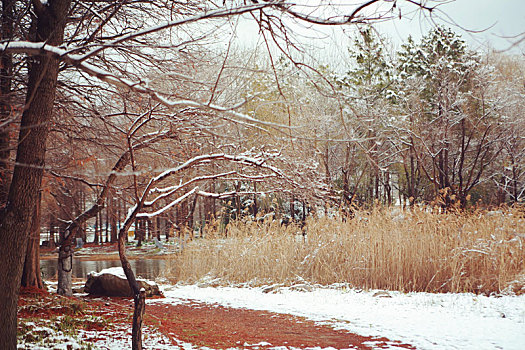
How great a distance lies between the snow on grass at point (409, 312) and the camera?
480cm

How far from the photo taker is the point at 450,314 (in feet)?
18.9

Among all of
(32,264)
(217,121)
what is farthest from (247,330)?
(32,264)

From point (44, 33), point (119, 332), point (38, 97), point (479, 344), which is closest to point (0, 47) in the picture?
point (38, 97)

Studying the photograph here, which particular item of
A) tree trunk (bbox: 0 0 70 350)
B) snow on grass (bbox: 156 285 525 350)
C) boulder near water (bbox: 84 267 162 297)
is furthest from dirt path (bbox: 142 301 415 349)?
boulder near water (bbox: 84 267 162 297)

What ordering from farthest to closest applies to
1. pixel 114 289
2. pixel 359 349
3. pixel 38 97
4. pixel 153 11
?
1. pixel 114 289
2. pixel 153 11
3. pixel 359 349
4. pixel 38 97

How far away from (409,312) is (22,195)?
4.90 meters

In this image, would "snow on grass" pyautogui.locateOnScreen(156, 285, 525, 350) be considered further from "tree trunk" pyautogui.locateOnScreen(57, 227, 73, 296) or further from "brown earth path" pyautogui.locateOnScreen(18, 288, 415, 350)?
"tree trunk" pyautogui.locateOnScreen(57, 227, 73, 296)

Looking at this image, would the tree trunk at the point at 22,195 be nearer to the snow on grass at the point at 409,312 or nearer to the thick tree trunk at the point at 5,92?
the thick tree trunk at the point at 5,92

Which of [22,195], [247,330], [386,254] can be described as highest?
[22,195]

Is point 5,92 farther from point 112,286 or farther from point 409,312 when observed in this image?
point 409,312

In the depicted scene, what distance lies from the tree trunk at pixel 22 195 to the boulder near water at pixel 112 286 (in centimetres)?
503

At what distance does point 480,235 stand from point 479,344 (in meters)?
3.57

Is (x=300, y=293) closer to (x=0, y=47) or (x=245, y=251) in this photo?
(x=245, y=251)

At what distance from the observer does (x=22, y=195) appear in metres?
3.27
